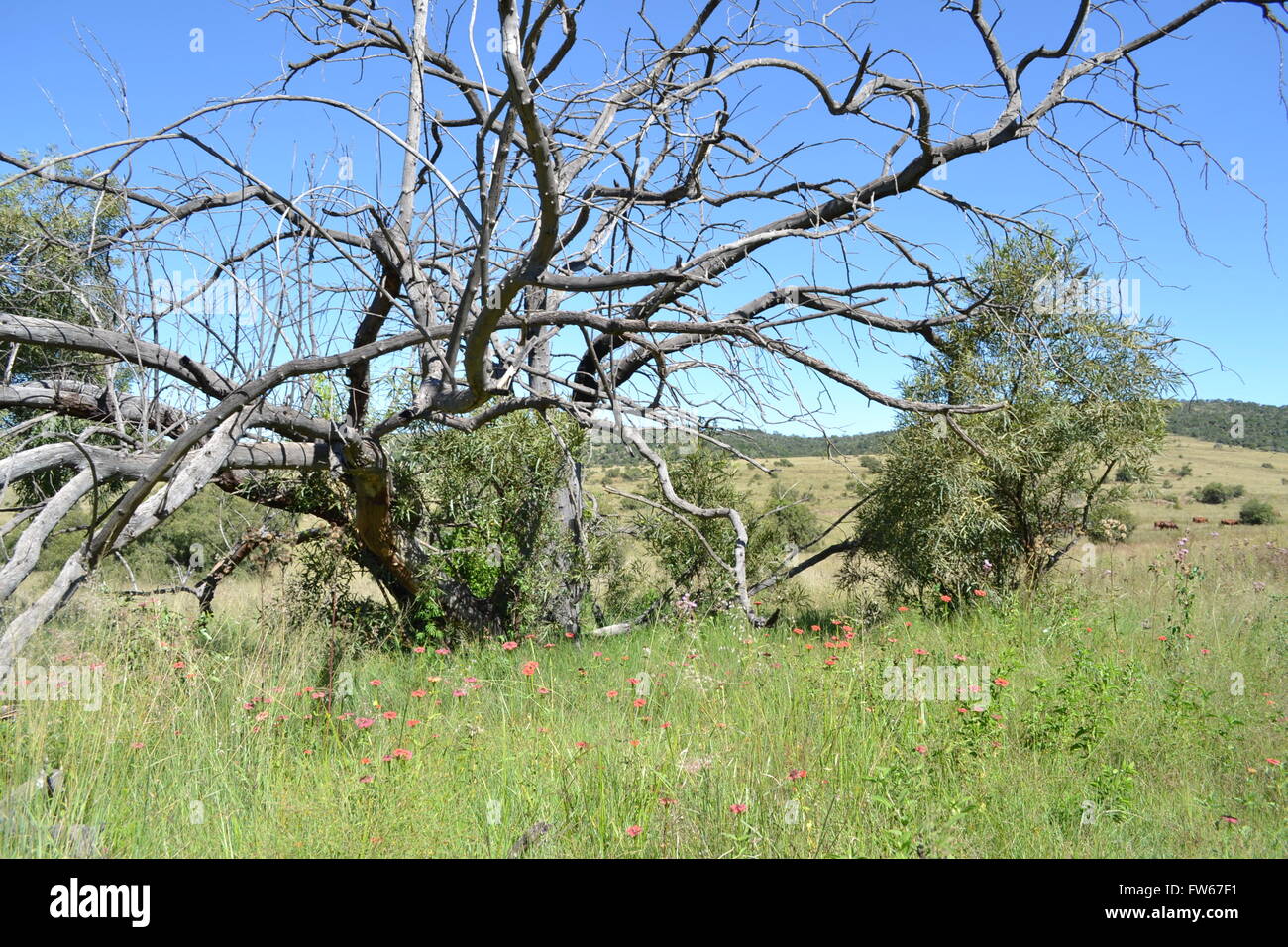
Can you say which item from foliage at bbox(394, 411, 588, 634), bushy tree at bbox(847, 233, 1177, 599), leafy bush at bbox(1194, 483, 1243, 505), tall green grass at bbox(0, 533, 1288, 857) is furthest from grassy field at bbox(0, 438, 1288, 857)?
leafy bush at bbox(1194, 483, 1243, 505)

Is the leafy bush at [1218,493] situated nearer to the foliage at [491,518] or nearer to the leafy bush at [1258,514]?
the leafy bush at [1258,514]

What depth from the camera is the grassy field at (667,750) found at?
287 centimetres

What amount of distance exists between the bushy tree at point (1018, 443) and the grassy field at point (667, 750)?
5.94 ft

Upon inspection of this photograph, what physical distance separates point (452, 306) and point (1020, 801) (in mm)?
4480

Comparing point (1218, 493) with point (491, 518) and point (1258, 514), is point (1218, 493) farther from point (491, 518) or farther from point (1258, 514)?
point (491, 518)

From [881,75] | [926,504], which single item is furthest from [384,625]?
[881,75]

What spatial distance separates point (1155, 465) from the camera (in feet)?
25.8

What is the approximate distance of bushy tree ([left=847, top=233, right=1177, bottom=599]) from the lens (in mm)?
7363

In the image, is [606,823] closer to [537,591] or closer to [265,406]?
[265,406]

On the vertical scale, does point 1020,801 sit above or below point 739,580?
below

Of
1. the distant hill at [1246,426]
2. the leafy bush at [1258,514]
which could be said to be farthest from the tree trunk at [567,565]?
the distant hill at [1246,426]

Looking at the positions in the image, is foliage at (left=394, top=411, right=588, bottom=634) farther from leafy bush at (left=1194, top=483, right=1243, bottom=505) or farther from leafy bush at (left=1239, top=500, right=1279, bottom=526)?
leafy bush at (left=1194, top=483, right=1243, bottom=505)
